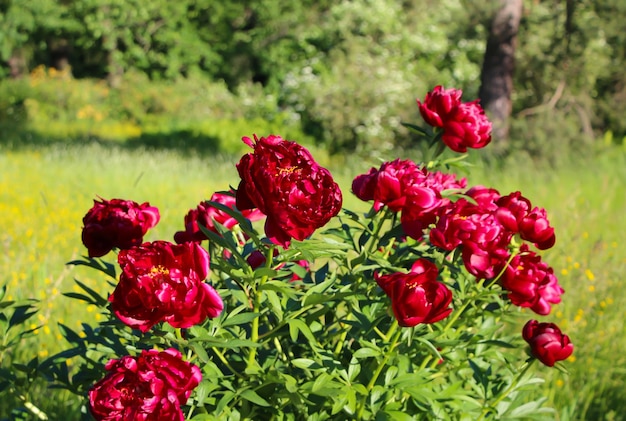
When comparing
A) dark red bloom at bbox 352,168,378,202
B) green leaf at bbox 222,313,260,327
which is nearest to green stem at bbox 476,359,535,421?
dark red bloom at bbox 352,168,378,202

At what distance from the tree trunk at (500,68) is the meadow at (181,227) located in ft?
2.90

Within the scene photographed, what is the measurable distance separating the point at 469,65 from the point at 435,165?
540 inches

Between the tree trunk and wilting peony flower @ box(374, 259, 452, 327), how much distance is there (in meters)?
8.10

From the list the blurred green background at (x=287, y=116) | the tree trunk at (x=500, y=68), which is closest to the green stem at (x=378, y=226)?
the blurred green background at (x=287, y=116)

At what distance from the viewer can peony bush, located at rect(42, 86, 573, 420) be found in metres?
1.17

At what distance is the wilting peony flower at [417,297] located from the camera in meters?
1.26

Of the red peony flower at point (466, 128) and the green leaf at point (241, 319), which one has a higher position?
the red peony flower at point (466, 128)

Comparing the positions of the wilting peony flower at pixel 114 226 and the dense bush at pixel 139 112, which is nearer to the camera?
the wilting peony flower at pixel 114 226

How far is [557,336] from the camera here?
1531 millimetres

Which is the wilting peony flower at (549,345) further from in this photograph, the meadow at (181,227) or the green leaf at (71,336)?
the green leaf at (71,336)

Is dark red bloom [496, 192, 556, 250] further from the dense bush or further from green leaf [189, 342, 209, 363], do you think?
the dense bush

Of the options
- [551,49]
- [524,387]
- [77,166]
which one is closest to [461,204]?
[524,387]

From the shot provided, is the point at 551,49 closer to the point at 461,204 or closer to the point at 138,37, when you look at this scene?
the point at 461,204

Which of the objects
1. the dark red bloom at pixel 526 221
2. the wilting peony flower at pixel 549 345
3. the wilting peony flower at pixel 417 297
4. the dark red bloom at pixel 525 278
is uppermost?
the dark red bloom at pixel 526 221
